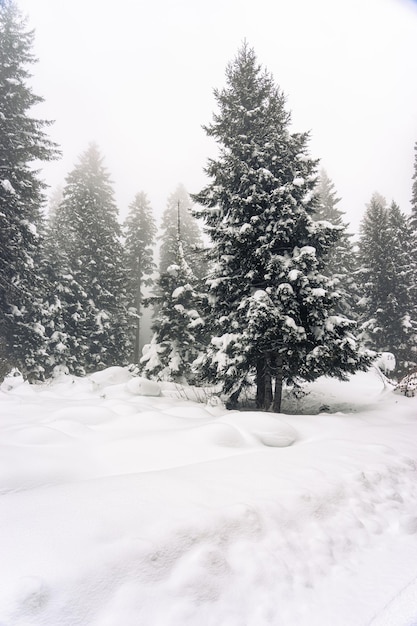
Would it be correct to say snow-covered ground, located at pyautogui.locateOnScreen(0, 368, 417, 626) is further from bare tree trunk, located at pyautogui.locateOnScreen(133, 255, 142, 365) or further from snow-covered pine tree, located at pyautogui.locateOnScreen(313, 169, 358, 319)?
bare tree trunk, located at pyautogui.locateOnScreen(133, 255, 142, 365)

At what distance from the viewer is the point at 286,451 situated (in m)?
4.59

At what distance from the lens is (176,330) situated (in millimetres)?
15008

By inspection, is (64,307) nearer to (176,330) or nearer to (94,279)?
(94,279)

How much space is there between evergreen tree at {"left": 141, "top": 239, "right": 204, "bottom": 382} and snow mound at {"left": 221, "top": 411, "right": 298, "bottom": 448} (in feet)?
30.0

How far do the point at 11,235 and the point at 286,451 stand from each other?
45.3ft

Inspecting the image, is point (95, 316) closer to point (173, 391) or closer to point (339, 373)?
point (173, 391)

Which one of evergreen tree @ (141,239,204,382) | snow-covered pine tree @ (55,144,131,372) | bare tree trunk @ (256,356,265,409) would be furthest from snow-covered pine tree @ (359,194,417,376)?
snow-covered pine tree @ (55,144,131,372)

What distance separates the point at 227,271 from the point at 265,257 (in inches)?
52.0

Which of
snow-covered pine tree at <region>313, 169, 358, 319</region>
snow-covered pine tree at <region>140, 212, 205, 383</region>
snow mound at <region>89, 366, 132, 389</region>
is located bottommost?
snow mound at <region>89, 366, 132, 389</region>

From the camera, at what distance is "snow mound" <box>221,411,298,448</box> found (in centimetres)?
500

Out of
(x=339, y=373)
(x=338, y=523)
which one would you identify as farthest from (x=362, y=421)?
(x=338, y=523)

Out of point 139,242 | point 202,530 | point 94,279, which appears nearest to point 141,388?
point 202,530

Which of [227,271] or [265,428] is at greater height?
[227,271]

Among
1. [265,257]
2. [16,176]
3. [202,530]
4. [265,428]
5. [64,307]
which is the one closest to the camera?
[202,530]
